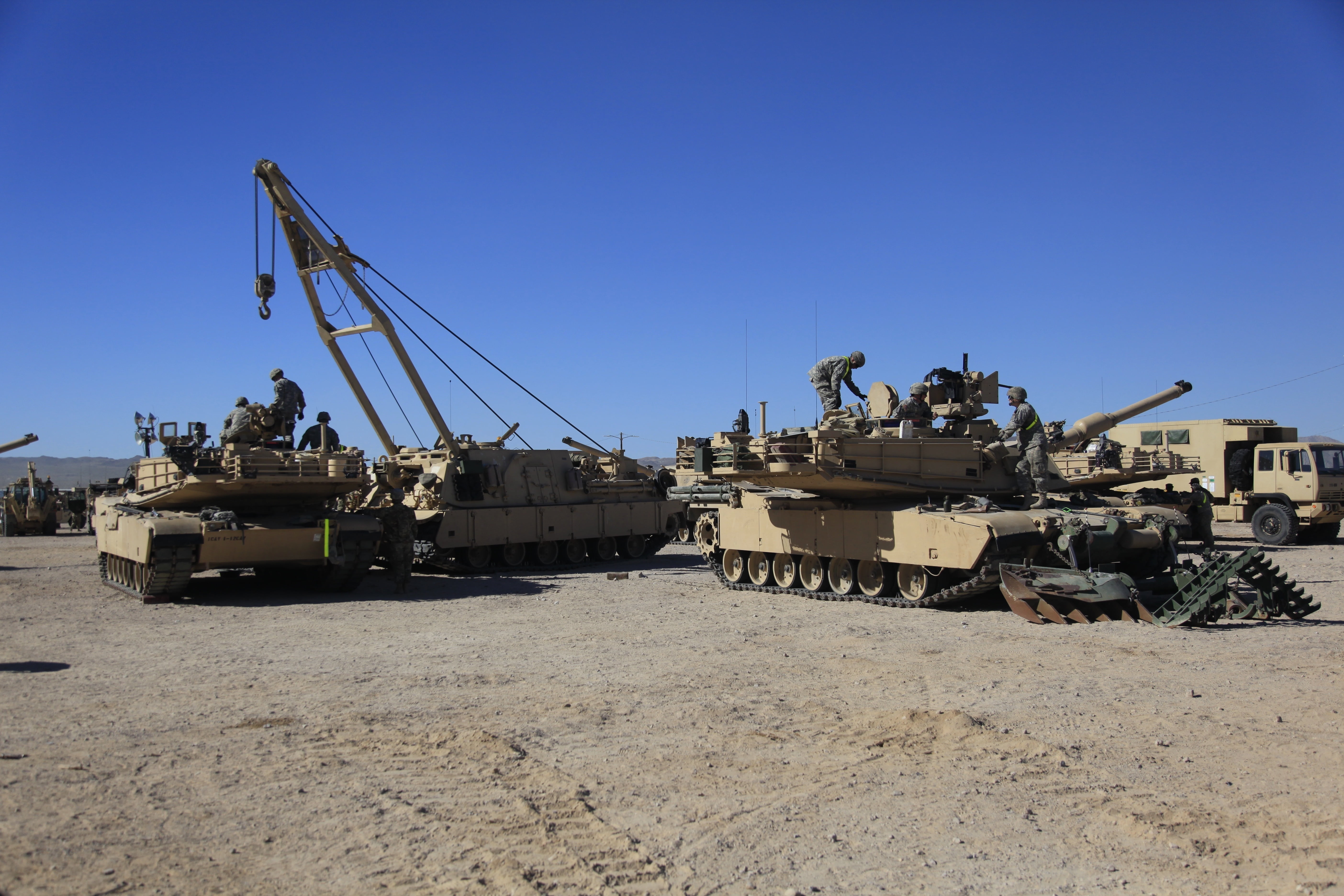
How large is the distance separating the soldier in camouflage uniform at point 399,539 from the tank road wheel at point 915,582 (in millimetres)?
7766

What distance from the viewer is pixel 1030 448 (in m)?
15.8

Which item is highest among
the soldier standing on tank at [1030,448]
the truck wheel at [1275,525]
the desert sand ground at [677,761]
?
the soldier standing on tank at [1030,448]

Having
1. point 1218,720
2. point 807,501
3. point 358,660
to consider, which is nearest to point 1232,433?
point 807,501

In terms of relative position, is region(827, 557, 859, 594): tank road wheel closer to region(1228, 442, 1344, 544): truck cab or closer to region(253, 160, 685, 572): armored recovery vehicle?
region(253, 160, 685, 572): armored recovery vehicle

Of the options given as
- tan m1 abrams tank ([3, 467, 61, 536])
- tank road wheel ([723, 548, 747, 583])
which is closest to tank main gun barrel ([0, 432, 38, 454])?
tan m1 abrams tank ([3, 467, 61, 536])

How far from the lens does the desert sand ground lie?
199 inches

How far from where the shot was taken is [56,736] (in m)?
7.34

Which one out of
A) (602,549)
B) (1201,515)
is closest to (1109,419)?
(1201,515)

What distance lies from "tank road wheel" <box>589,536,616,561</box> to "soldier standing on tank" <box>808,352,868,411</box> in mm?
7888

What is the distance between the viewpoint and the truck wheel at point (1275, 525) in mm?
24578

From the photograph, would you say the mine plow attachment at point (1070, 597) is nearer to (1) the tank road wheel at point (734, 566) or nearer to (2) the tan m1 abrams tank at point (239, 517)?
(1) the tank road wheel at point (734, 566)

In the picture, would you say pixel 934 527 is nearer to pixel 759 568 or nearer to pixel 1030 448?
pixel 1030 448

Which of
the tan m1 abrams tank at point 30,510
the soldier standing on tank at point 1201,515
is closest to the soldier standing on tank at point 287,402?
the soldier standing on tank at point 1201,515

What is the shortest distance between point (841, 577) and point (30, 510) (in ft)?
109
